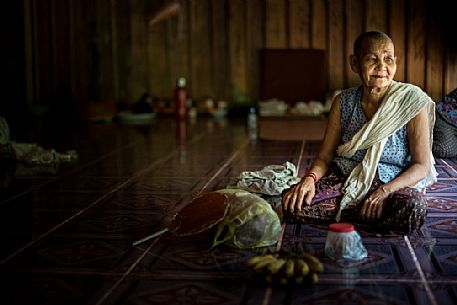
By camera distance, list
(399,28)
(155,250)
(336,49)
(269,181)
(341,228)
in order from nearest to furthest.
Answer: (341,228), (155,250), (269,181), (399,28), (336,49)

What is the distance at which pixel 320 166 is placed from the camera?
10.4 feet

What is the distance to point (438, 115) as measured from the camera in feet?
16.1

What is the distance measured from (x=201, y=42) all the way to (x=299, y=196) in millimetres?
5849

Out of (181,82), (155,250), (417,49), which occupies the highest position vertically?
(417,49)

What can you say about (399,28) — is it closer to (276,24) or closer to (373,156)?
(276,24)

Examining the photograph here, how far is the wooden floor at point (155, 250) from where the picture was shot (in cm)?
219

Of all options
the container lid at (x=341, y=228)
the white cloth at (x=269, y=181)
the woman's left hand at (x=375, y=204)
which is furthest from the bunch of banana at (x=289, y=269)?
the white cloth at (x=269, y=181)

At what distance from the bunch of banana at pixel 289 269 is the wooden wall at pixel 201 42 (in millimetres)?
6238

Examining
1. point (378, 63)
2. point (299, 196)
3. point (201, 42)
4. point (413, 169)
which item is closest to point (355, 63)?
point (378, 63)

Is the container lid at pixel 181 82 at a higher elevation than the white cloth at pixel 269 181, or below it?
higher

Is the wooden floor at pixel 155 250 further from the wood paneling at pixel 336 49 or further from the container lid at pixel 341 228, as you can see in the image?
the wood paneling at pixel 336 49

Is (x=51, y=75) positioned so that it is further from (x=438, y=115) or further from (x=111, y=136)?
(x=438, y=115)

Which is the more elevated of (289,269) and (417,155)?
(417,155)

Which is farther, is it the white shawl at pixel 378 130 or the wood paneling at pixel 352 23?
the wood paneling at pixel 352 23
